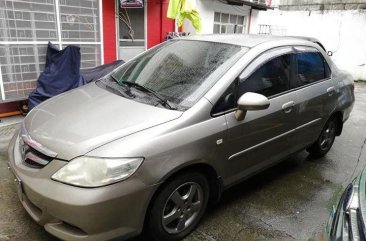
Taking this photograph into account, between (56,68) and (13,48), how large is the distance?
0.69 meters

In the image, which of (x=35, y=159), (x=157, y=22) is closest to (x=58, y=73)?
(x=157, y=22)

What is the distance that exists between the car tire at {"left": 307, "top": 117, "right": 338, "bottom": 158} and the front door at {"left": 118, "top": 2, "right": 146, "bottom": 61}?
4367 mm

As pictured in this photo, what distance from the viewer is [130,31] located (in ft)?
23.5

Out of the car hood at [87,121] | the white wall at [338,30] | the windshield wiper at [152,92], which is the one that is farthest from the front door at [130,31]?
the white wall at [338,30]

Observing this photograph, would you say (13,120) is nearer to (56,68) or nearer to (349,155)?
(56,68)

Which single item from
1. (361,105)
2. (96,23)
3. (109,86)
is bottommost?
(361,105)

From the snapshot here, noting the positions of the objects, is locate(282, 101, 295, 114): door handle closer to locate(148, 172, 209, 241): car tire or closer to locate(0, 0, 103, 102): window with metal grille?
locate(148, 172, 209, 241): car tire

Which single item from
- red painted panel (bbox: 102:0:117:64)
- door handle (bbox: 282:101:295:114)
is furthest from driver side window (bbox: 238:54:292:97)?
red painted panel (bbox: 102:0:117:64)

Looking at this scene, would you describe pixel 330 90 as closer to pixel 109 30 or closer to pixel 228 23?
pixel 109 30

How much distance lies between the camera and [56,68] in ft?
17.9

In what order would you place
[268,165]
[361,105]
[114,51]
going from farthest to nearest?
1. [361,105]
2. [114,51]
3. [268,165]

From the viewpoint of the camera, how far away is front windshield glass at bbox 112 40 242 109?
2809 mm

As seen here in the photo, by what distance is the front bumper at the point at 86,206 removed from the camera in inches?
82.5

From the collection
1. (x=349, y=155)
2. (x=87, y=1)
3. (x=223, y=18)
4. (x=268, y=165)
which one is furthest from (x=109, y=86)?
(x=223, y=18)
